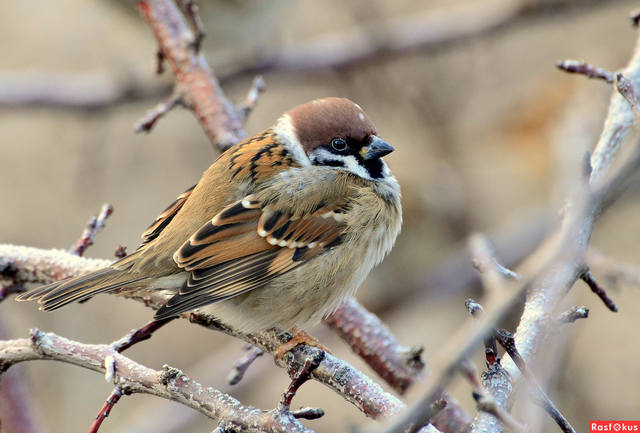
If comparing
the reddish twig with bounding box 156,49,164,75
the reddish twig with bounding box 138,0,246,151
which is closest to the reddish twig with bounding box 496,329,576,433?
the reddish twig with bounding box 138,0,246,151

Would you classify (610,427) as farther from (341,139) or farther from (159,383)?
(159,383)

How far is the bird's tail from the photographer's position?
252 centimetres

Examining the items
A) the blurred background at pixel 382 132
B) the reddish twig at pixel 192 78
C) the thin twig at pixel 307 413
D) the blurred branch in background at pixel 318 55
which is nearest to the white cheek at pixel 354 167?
the reddish twig at pixel 192 78

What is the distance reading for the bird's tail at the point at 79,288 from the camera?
252 cm

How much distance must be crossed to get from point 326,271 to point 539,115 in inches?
126

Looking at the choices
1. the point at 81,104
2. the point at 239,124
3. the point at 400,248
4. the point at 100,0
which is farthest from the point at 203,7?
the point at 400,248

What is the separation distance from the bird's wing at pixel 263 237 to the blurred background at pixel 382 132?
3.15 feet

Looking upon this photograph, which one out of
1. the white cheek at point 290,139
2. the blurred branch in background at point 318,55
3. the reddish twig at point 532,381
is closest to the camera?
the reddish twig at point 532,381

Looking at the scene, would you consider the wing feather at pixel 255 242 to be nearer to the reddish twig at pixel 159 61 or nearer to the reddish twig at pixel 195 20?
the reddish twig at pixel 195 20

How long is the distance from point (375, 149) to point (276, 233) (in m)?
0.58

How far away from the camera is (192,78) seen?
3537 mm

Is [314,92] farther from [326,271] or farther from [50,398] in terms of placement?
[326,271]

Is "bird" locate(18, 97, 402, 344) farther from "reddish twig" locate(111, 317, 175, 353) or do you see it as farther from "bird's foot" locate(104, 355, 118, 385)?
"bird's foot" locate(104, 355, 118, 385)

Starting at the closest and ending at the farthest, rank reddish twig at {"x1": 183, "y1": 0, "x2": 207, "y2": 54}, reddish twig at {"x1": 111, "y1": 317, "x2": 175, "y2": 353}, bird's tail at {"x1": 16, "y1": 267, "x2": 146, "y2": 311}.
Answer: reddish twig at {"x1": 111, "y1": 317, "x2": 175, "y2": 353}
bird's tail at {"x1": 16, "y1": 267, "x2": 146, "y2": 311}
reddish twig at {"x1": 183, "y1": 0, "x2": 207, "y2": 54}
